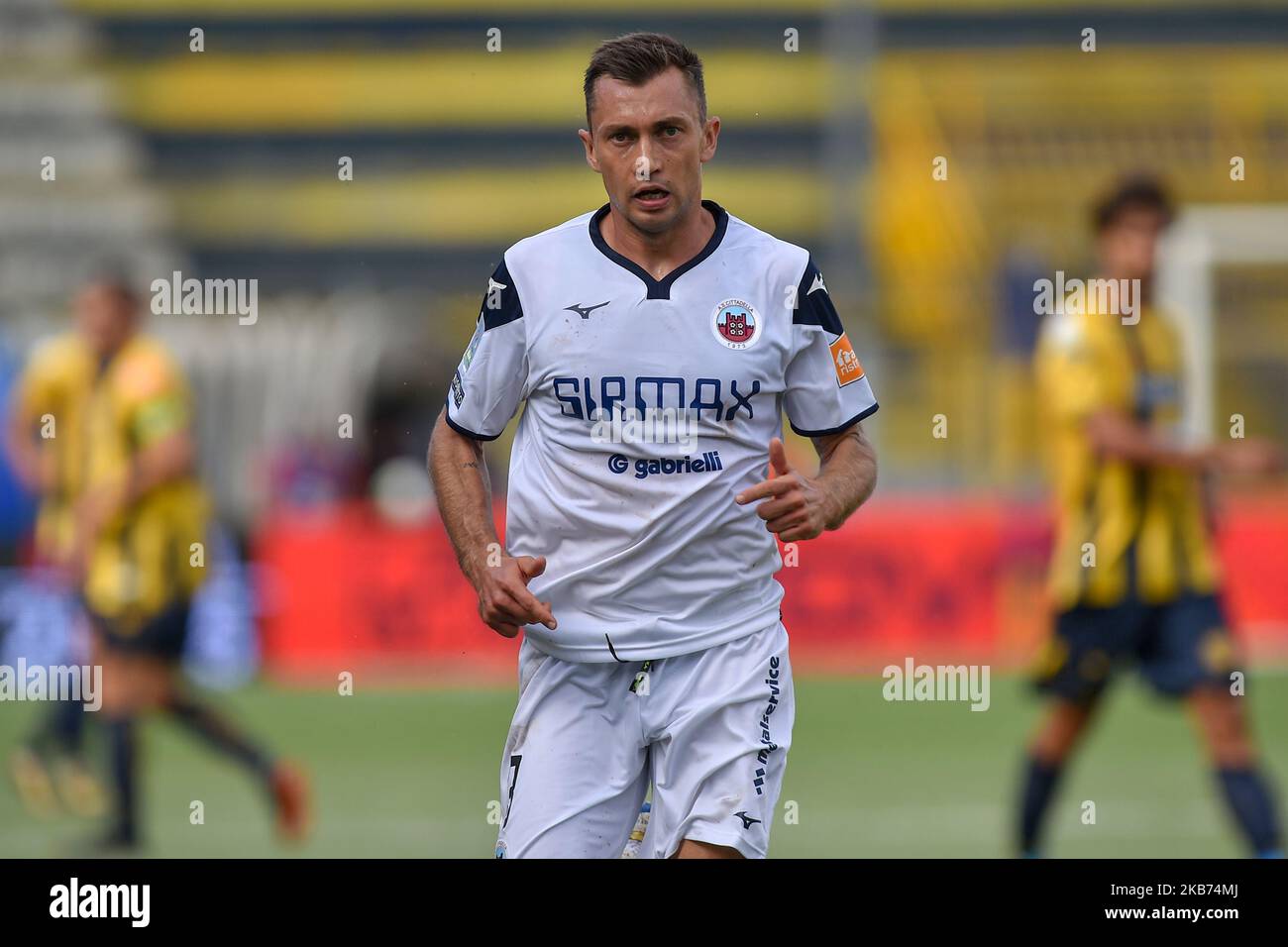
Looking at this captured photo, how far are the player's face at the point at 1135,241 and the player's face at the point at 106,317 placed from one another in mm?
4052

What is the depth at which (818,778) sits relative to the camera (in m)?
9.62

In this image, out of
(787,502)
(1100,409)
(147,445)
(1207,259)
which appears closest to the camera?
(787,502)

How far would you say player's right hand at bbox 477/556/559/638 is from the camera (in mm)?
3834

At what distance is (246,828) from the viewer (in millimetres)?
8352

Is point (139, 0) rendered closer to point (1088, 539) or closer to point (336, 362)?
point (336, 362)

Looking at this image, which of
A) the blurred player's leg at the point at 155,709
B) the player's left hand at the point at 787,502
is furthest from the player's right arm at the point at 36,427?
the player's left hand at the point at 787,502

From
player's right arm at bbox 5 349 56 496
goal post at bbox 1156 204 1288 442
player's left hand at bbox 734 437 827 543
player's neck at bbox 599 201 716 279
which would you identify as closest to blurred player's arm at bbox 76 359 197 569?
player's right arm at bbox 5 349 56 496

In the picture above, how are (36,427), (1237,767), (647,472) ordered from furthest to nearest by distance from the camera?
(36,427), (1237,767), (647,472)

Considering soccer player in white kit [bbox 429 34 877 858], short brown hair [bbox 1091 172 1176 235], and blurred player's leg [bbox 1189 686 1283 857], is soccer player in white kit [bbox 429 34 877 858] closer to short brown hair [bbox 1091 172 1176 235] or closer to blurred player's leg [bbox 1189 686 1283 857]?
blurred player's leg [bbox 1189 686 1283 857]

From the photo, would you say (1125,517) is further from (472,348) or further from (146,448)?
(146,448)

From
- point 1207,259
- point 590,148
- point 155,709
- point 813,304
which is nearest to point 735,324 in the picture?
point 813,304

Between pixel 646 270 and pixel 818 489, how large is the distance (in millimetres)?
567
